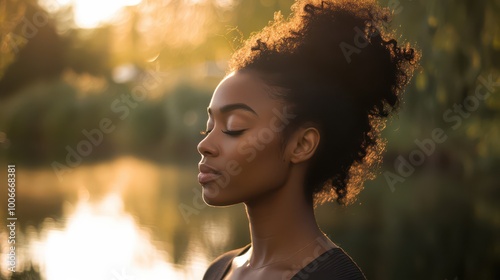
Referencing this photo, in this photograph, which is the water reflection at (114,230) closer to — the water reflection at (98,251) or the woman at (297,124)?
the water reflection at (98,251)

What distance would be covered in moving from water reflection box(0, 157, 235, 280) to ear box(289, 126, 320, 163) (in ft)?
9.75

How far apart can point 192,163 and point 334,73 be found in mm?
8162

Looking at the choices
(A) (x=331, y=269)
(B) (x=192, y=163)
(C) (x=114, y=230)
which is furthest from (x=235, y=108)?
(B) (x=192, y=163)

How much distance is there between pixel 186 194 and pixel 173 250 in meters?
2.50

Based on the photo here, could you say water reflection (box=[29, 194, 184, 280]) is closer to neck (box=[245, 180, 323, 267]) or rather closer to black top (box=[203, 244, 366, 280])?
neck (box=[245, 180, 323, 267])

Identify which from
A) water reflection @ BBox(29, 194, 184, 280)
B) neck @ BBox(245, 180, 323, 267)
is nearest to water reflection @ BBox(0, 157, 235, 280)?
water reflection @ BBox(29, 194, 184, 280)

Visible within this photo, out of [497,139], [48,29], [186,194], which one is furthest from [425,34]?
[48,29]

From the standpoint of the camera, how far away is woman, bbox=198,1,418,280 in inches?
58.2

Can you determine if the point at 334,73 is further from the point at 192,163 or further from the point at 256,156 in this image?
the point at 192,163

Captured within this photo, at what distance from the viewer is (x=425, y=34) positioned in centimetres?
388

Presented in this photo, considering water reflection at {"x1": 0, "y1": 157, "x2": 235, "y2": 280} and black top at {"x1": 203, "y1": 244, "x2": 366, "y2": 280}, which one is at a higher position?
water reflection at {"x1": 0, "y1": 157, "x2": 235, "y2": 280}

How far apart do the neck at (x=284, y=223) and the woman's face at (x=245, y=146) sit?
32mm

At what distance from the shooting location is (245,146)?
1.47 metres

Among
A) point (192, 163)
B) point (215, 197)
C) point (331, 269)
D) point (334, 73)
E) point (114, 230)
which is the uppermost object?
point (192, 163)
